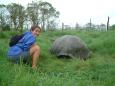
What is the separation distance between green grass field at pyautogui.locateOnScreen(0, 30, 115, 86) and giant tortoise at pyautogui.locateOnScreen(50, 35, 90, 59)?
0.24 m

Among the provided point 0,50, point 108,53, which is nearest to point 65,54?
point 108,53

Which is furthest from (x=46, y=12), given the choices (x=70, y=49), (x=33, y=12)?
A: (x=70, y=49)

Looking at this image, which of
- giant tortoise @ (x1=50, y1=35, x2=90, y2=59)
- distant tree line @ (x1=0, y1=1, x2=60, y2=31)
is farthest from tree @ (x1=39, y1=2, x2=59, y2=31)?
giant tortoise @ (x1=50, y1=35, x2=90, y2=59)

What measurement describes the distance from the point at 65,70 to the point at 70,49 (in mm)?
2347

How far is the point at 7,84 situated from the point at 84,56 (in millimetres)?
5801

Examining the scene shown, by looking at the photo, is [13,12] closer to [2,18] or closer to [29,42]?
[2,18]

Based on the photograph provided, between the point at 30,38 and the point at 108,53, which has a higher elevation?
the point at 30,38

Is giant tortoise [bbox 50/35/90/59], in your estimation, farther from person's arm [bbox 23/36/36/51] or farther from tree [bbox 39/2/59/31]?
tree [bbox 39/2/59/31]

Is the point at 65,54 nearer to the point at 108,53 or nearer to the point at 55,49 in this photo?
the point at 55,49

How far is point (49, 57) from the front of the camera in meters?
9.20

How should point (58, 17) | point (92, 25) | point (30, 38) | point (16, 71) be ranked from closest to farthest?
point (16, 71), point (30, 38), point (58, 17), point (92, 25)

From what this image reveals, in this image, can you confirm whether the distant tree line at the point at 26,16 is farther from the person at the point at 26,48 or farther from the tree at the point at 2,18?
the person at the point at 26,48

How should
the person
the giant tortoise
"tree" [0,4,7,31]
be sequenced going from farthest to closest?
"tree" [0,4,7,31]
the giant tortoise
the person

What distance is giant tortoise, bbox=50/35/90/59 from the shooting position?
967 centimetres
